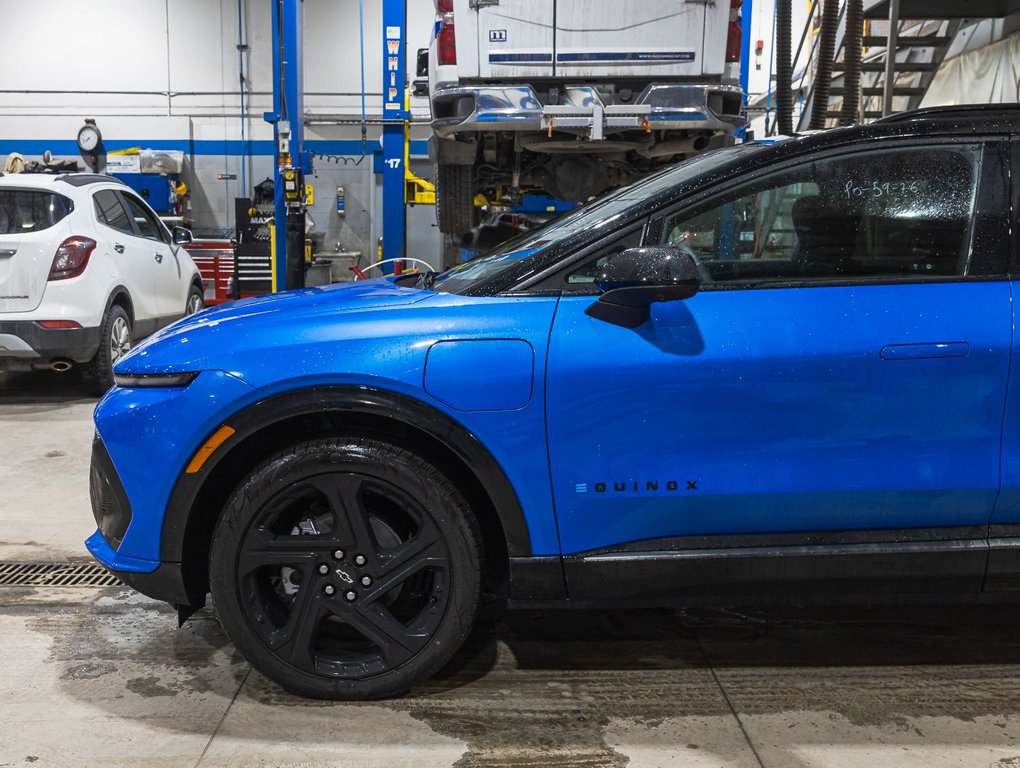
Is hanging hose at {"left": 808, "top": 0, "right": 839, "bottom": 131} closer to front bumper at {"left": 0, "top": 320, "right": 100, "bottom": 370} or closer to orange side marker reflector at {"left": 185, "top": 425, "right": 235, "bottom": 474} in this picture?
orange side marker reflector at {"left": 185, "top": 425, "right": 235, "bottom": 474}

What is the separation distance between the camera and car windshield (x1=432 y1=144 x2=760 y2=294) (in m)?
2.43

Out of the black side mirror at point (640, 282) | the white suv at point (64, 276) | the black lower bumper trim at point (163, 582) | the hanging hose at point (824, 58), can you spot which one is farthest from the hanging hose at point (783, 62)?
the black lower bumper trim at point (163, 582)

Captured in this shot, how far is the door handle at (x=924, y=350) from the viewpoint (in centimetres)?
214

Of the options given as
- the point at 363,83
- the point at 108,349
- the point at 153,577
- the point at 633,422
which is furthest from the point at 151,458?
the point at 363,83

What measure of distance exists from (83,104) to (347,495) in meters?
15.9

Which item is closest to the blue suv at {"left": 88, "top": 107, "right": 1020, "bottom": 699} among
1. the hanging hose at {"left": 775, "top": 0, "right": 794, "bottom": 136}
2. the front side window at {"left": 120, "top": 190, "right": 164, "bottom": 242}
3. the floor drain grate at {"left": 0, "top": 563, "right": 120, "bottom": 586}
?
the floor drain grate at {"left": 0, "top": 563, "right": 120, "bottom": 586}

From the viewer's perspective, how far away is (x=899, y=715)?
2.32 meters

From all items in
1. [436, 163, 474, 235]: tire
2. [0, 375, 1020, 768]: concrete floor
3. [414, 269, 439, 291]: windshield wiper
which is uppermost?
[436, 163, 474, 235]: tire

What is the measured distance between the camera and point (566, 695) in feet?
8.00

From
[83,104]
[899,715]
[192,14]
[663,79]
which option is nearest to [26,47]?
[83,104]

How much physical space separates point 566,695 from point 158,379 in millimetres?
1409

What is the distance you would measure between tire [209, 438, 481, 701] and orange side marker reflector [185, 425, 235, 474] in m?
0.11

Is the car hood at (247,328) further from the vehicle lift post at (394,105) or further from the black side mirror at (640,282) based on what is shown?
the vehicle lift post at (394,105)

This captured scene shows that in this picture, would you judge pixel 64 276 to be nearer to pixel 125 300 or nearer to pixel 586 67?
pixel 125 300
